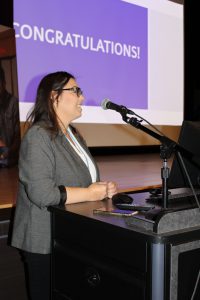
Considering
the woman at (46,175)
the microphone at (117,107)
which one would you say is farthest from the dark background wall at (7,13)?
the microphone at (117,107)

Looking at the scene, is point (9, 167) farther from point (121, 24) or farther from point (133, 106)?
point (121, 24)

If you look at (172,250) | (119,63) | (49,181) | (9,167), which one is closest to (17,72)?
(9,167)

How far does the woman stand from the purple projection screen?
1.26 metres

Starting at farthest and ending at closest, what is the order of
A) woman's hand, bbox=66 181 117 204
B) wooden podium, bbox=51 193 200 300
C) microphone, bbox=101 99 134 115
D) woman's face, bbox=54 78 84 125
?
woman's face, bbox=54 78 84 125 < woman's hand, bbox=66 181 117 204 < microphone, bbox=101 99 134 115 < wooden podium, bbox=51 193 200 300

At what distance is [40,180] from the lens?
4.35ft

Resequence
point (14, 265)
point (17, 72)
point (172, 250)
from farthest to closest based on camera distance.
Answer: point (17, 72) → point (14, 265) → point (172, 250)

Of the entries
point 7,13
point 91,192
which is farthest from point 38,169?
point 7,13

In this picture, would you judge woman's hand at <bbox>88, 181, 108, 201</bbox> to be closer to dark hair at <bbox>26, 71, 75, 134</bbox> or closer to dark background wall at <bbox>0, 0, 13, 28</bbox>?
dark hair at <bbox>26, 71, 75, 134</bbox>

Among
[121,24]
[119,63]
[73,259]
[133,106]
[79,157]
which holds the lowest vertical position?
[73,259]

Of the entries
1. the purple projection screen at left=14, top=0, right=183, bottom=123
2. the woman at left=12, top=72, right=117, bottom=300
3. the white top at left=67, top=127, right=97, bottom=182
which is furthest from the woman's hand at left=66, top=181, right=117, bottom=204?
the purple projection screen at left=14, top=0, right=183, bottom=123

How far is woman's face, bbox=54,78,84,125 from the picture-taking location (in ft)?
4.84

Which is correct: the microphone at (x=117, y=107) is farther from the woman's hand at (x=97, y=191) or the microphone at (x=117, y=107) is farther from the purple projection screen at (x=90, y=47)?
the purple projection screen at (x=90, y=47)

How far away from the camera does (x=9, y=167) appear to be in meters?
2.69

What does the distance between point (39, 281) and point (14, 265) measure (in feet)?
1.97
